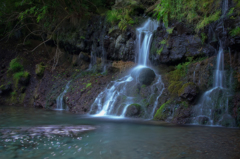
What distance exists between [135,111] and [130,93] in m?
A: 1.65

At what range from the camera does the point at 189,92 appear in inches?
322

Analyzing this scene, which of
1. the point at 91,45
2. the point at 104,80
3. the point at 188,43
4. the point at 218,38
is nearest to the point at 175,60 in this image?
the point at 188,43

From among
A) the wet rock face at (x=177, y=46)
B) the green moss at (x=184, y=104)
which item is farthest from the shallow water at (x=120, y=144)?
the wet rock face at (x=177, y=46)

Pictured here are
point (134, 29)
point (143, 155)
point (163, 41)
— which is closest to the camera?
point (143, 155)

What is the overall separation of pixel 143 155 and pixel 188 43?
8.34 metres

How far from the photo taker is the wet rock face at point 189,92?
8.16m

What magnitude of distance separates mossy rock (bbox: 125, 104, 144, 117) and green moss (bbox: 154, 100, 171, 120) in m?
0.80

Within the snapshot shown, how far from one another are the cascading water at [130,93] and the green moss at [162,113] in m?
0.40

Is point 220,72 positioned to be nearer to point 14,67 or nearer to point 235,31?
point 235,31

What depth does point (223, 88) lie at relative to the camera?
324 inches

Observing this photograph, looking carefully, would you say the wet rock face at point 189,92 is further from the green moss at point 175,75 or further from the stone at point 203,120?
the green moss at point 175,75

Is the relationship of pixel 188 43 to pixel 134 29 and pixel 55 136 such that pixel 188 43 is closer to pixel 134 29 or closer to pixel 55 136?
pixel 134 29

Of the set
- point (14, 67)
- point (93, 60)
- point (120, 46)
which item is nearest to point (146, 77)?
point (120, 46)

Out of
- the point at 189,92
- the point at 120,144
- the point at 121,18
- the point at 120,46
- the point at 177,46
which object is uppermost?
the point at 121,18
